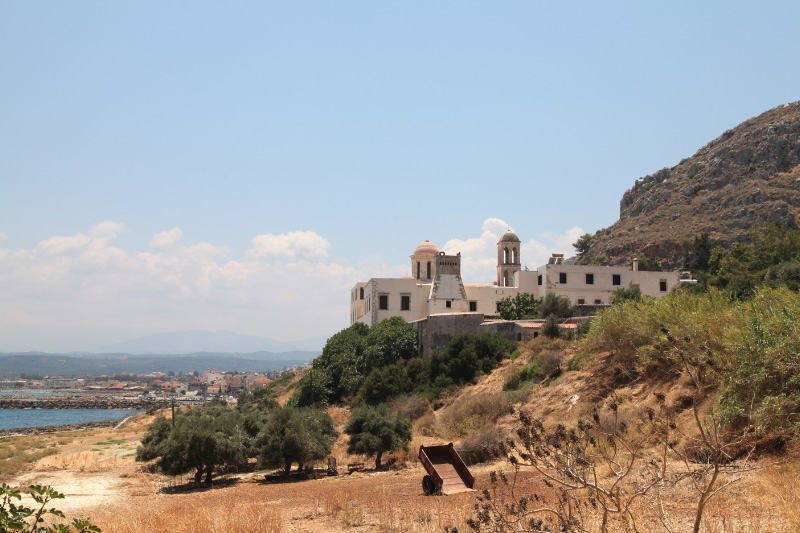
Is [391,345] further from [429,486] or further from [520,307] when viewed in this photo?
[429,486]

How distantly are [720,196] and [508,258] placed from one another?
43.8 meters

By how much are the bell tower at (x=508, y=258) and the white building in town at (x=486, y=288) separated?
11.0 ft

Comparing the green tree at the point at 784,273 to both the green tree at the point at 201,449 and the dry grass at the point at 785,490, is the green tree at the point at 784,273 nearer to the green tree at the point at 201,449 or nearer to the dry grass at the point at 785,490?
the dry grass at the point at 785,490

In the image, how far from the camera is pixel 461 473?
15484mm

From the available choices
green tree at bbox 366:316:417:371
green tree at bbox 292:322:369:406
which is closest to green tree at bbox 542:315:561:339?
green tree at bbox 366:316:417:371

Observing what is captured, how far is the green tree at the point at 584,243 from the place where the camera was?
9256 cm

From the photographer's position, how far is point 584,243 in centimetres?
9488

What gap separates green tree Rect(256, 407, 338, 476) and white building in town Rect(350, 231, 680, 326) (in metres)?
22.7

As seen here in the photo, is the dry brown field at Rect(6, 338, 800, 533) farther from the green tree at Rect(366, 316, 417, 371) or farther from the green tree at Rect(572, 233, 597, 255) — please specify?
the green tree at Rect(572, 233, 597, 255)

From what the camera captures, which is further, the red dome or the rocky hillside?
the rocky hillside

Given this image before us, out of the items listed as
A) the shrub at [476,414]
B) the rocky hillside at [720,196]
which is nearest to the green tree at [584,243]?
the rocky hillside at [720,196]

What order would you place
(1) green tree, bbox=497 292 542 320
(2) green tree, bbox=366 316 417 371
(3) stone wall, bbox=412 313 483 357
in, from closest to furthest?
(3) stone wall, bbox=412 313 483 357 → (2) green tree, bbox=366 316 417 371 → (1) green tree, bbox=497 292 542 320

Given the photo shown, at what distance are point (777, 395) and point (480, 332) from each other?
25065 mm

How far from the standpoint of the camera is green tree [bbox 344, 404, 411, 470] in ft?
73.9
